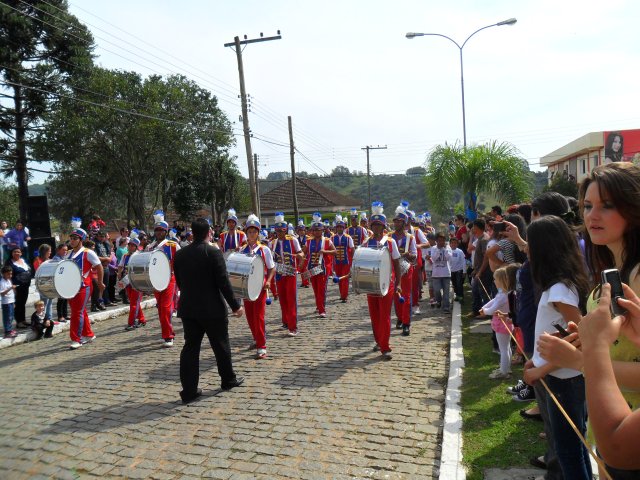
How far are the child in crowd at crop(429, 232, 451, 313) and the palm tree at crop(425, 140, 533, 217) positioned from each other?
5.55 m

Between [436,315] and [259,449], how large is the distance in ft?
23.0

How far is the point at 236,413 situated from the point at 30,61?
27.9m

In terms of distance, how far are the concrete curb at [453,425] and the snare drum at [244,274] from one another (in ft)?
9.72

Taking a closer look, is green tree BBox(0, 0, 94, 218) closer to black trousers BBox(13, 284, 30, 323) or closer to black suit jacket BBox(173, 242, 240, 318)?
black trousers BBox(13, 284, 30, 323)

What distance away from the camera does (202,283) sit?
6293 millimetres

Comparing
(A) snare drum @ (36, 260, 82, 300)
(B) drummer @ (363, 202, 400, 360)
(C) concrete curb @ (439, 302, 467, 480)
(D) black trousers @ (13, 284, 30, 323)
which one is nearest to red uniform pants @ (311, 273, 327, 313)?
(B) drummer @ (363, 202, 400, 360)

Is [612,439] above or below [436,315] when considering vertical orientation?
above

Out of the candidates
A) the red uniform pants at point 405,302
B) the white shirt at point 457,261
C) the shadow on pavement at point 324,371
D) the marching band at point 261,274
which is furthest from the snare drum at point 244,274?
the white shirt at point 457,261

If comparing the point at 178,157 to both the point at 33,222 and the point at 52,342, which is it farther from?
the point at 52,342

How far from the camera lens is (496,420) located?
16.2 feet

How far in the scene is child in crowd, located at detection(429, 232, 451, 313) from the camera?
11023 millimetres

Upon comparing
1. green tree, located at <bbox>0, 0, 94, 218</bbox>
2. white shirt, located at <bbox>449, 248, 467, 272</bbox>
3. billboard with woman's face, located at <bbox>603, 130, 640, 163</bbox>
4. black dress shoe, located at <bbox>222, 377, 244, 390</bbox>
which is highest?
green tree, located at <bbox>0, 0, 94, 218</bbox>

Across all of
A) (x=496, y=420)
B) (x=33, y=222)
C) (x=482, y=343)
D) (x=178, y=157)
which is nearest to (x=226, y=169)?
(x=178, y=157)

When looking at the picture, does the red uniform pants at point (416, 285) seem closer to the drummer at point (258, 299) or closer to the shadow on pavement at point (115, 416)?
the drummer at point (258, 299)
